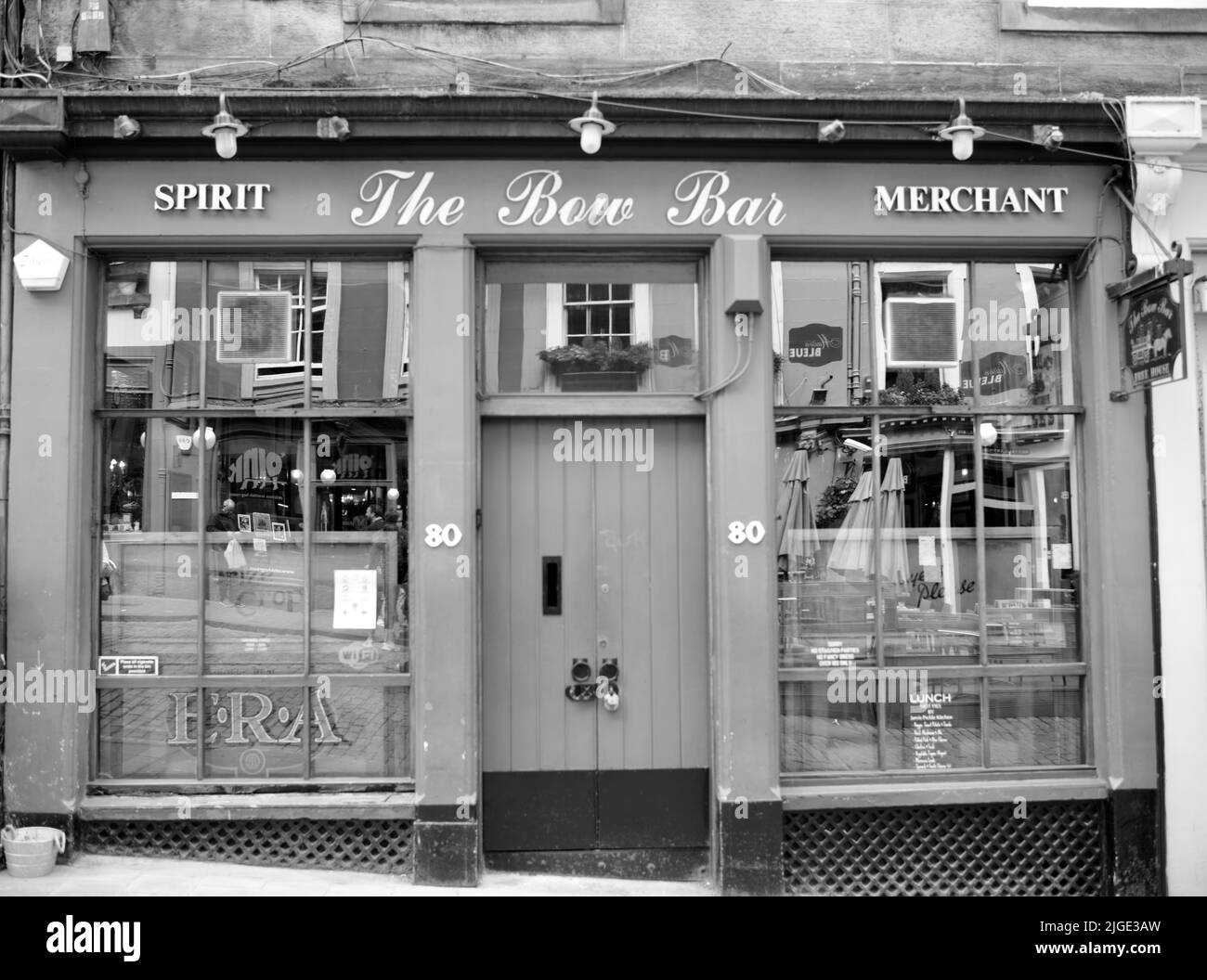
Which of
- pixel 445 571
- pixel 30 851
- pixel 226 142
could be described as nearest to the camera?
pixel 30 851

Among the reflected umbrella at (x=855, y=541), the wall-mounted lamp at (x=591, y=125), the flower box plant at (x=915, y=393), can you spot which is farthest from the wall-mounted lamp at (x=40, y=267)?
the flower box plant at (x=915, y=393)

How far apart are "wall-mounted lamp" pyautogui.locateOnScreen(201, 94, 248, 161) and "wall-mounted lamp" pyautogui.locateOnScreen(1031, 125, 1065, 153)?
4.88m

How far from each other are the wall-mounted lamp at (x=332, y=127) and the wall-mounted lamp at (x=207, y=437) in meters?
1.98

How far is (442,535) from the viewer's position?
6500 millimetres

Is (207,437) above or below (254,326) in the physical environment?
below

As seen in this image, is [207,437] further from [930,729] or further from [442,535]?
[930,729]

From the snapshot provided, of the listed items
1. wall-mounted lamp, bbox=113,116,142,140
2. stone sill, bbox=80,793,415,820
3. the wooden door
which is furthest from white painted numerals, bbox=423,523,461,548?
wall-mounted lamp, bbox=113,116,142,140

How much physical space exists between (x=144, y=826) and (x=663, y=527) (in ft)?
12.2

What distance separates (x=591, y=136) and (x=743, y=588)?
290 centimetres

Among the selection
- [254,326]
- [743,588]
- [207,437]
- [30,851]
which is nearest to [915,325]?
[743,588]

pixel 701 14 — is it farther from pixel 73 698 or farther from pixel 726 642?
pixel 73 698

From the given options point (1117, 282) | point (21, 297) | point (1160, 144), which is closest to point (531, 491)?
point (21, 297)

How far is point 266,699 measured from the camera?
6.65m

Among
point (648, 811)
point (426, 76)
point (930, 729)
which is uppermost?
point (426, 76)
